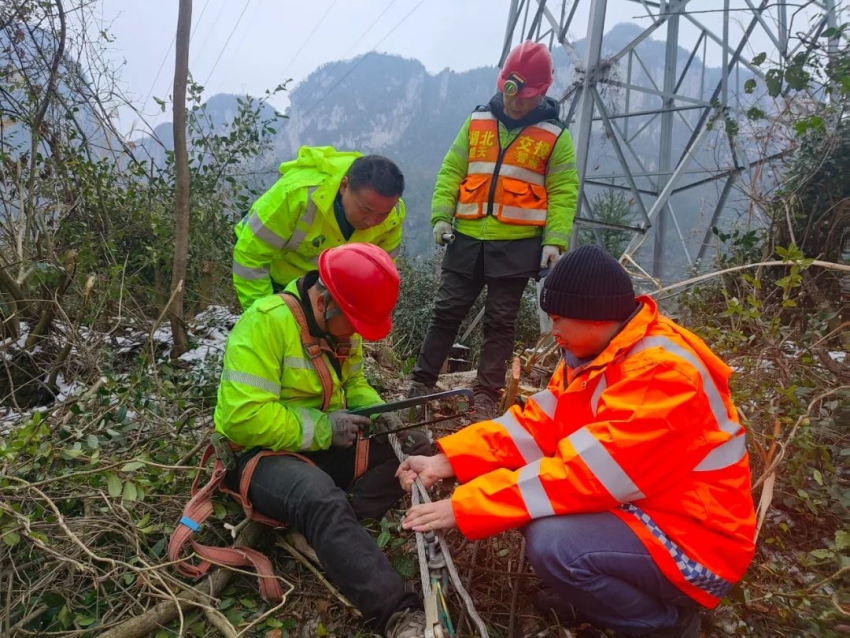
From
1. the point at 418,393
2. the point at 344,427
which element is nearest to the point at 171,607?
the point at 344,427

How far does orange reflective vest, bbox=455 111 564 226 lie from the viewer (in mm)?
3199

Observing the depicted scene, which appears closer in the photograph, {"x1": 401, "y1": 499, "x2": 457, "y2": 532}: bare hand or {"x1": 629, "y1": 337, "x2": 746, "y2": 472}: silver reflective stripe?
{"x1": 629, "y1": 337, "x2": 746, "y2": 472}: silver reflective stripe

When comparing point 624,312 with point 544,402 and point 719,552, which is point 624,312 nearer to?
point 544,402

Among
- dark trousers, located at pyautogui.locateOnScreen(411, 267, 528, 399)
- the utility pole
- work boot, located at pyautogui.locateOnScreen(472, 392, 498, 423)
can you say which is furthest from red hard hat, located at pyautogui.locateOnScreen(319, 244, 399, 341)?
the utility pole

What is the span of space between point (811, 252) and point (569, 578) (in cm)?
361

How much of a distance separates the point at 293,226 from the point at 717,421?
2.20 m

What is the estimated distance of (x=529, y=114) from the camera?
322 centimetres

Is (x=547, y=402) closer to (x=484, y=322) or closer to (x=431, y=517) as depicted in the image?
(x=431, y=517)

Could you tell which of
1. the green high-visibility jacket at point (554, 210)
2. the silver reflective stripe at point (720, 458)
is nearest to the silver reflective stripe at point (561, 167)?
the green high-visibility jacket at point (554, 210)

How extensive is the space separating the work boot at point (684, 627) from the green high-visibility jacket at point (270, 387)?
52.7 inches

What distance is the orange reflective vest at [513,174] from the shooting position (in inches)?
126

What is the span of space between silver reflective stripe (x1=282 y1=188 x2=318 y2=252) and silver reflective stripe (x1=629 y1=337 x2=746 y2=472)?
1921 millimetres

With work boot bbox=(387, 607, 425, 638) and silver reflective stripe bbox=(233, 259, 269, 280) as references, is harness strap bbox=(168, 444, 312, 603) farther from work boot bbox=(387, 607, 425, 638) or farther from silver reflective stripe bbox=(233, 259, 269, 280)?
silver reflective stripe bbox=(233, 259, 269, 280)

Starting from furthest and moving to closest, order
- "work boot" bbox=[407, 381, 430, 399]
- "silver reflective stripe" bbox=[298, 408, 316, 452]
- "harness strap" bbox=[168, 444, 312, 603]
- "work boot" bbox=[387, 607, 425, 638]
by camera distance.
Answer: "work boot" bbox=[407, 381, 430, 399] < "silver reflective stripe" bbox=[298, 408, 316, 452] < "harness strap" bbox=[168, 444, 312, 603] < "work boot" bbox=[387, 607, 425, 638]
